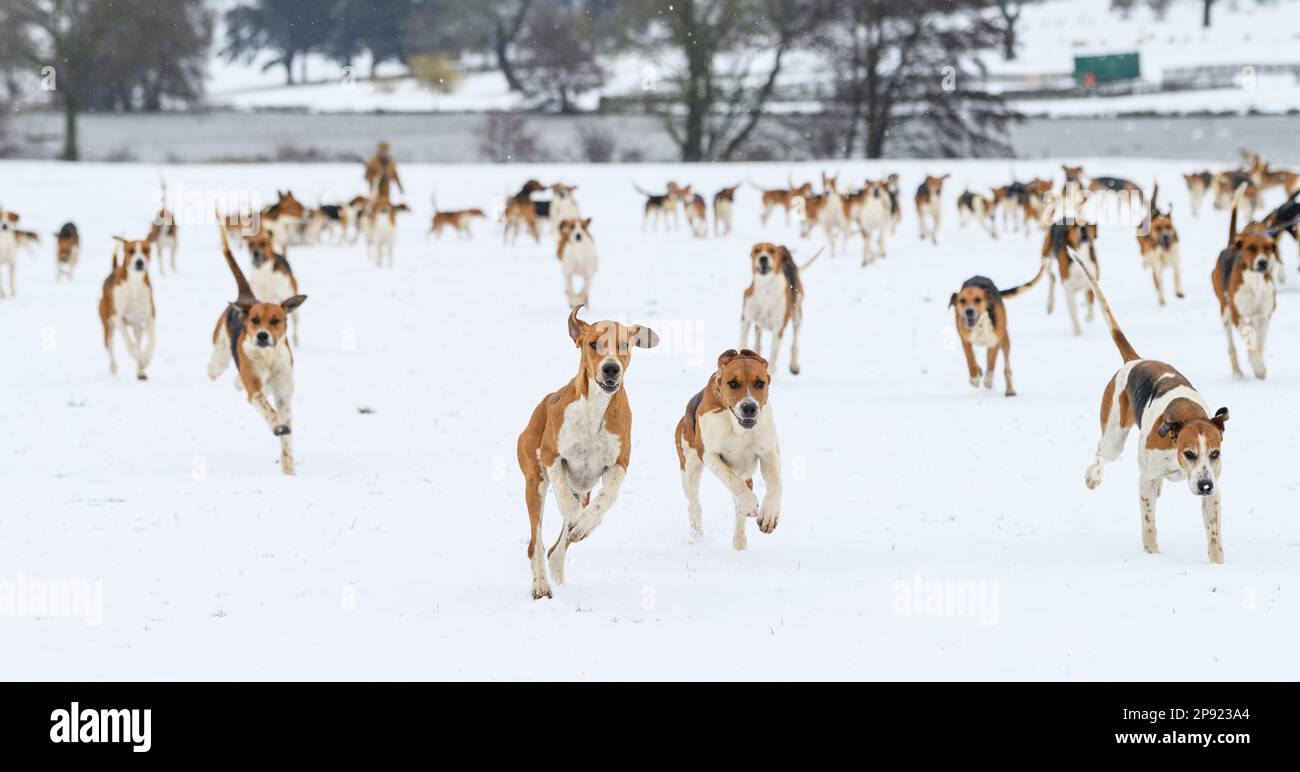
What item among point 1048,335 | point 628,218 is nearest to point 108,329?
point 1048,335

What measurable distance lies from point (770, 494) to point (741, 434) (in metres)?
0.34

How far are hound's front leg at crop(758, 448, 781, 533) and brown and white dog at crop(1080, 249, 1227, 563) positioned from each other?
181 cm

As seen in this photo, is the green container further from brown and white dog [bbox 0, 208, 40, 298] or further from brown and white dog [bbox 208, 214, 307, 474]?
brown and white dog [bbox 208, 214, 307, 474]

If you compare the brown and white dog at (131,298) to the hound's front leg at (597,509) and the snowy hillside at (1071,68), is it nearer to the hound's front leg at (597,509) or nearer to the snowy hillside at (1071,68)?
the hound's front leg at (597,509)

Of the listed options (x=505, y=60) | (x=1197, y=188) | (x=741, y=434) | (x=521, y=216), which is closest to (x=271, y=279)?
(x=741, y=434)

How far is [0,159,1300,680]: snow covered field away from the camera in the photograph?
6.21m

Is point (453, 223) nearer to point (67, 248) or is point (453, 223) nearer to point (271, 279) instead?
point (67, 248)

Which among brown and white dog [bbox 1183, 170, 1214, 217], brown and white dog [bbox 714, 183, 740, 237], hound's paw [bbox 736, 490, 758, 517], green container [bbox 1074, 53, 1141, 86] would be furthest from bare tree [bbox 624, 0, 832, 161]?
hound's paw [bbox 736, 490, 758, 517]

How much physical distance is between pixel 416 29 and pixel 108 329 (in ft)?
194

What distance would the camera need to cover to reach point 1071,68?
77750 mm

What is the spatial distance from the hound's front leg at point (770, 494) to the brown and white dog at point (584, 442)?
862 mm

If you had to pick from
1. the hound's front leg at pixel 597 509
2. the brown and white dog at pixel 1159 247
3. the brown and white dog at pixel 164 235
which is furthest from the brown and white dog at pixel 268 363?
the brown and white dog at pixel 164 235

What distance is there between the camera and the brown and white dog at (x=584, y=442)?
6.75 metres
